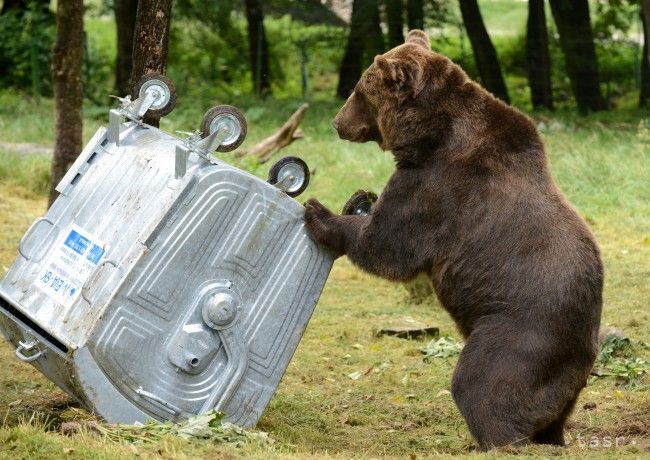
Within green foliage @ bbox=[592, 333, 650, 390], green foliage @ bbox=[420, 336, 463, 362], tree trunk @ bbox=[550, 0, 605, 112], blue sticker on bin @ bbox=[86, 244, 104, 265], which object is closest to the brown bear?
blue sticker on bin @ bbox=[86, 244, 104, 265]

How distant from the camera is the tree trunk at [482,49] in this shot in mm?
19344

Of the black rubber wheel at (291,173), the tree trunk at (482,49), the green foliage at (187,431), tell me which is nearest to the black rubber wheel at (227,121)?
the black rubber wheel at (291,173)

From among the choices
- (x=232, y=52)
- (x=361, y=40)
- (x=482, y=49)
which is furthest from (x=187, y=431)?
(x=232, y=52)

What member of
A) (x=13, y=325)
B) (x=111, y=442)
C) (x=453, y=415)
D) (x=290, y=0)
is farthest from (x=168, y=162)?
(x=290, y=0)

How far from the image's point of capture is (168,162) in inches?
208

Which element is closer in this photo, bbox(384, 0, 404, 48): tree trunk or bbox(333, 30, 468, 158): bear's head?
bbox(333, 30, 468, 158): bear's head

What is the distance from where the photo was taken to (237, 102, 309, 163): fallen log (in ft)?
40.3

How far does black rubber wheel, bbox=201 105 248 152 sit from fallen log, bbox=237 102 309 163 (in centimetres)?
653

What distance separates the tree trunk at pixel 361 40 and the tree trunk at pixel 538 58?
271 cm

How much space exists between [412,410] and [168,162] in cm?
229

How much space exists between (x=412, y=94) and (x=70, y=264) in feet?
6.56

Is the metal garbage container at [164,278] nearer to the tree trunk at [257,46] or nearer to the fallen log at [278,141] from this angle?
the fallen log at [278,141]

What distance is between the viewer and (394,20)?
19.1 m

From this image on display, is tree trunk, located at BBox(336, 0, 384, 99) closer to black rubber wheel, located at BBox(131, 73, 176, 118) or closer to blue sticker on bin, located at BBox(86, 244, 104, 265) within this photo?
black rubber wheel, located at BBox(131, 73, 176, 118)
